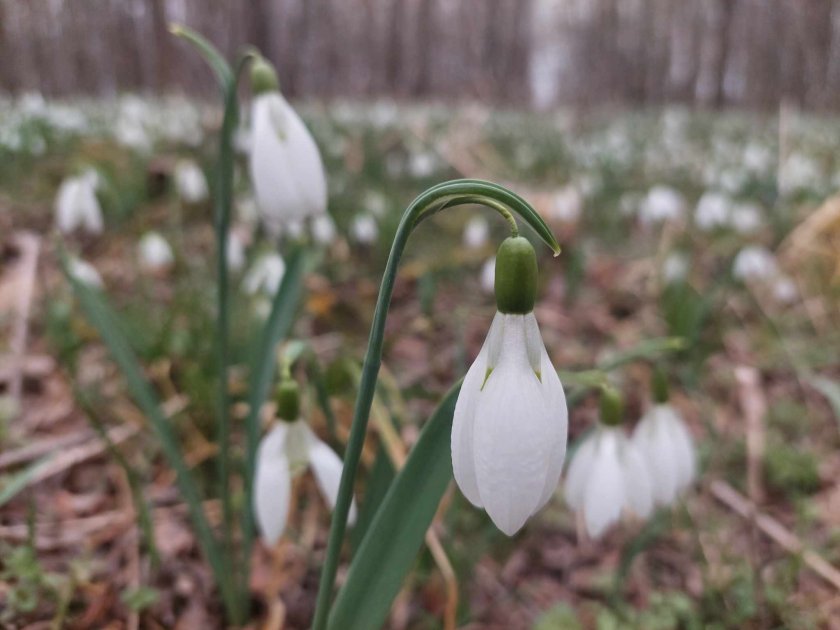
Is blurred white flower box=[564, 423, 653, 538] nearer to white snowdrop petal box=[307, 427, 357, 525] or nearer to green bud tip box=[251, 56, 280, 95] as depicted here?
white snowdrop petal box=[307, 427, 357, 525]

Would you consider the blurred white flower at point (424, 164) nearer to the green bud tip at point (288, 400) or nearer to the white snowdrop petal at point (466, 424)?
the green bud tip at point (288, 400)

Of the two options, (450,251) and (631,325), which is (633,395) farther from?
(450,251)

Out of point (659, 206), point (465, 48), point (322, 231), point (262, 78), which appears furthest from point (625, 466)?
point (465, 48)

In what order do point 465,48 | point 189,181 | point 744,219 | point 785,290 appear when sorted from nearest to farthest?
point 785,290 → point 189,181 → point 744,219 → point 465,48

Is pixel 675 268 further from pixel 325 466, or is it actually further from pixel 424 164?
pixel 424 164

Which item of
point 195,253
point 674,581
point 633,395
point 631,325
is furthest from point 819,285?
point 195,253

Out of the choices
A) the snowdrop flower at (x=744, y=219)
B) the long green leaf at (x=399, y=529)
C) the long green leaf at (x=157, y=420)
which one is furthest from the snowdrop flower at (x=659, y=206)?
the long green leaf at (x=399, y=529)
